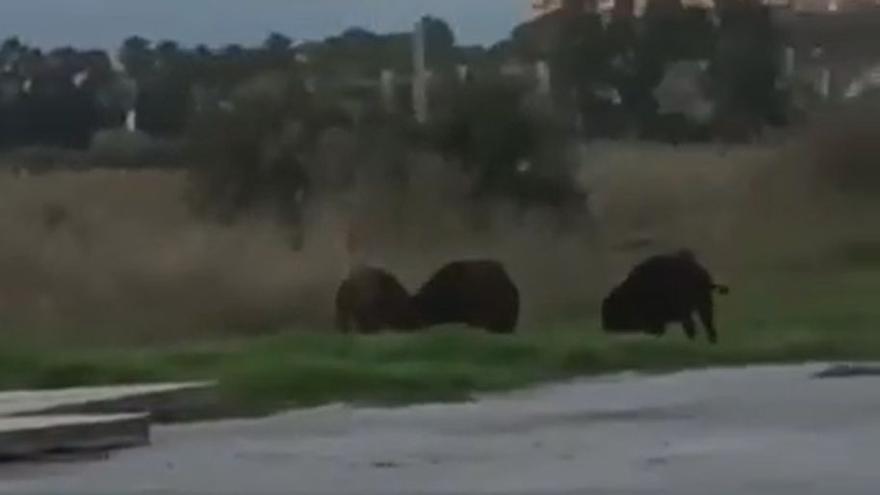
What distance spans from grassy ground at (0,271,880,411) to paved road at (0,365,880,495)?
2.10ft

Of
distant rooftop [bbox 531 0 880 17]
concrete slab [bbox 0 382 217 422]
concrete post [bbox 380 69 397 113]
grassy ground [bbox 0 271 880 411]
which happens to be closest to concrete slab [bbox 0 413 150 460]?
concrete slab [bbox 0 382 217 422]

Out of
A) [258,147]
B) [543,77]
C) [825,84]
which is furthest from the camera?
[543,77]

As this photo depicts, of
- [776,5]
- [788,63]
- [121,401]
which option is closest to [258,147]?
[788,63]

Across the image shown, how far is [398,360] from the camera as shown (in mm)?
17828

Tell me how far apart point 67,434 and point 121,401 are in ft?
5.49

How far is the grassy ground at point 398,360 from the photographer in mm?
16438

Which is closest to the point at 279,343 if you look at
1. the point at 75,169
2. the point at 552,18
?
the point at 75,169

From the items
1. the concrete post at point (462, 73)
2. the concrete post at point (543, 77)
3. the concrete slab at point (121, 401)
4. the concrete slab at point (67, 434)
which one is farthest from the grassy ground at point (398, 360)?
the concrete post at point (543, 77)

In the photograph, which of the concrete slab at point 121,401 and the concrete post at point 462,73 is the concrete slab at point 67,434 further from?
the concrete post at point 462,73

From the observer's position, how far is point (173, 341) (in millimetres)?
23500

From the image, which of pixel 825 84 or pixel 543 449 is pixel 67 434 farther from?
pixel 825 84

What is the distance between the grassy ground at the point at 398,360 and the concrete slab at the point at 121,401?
35 cm

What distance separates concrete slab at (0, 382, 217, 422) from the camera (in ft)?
46.5

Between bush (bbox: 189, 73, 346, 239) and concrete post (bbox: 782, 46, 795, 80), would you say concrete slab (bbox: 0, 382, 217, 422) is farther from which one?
concrete post (bbox: 782, 46, 795, 80)
